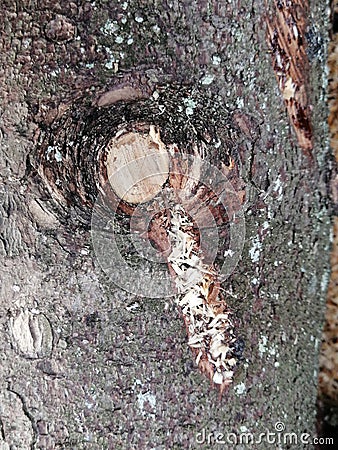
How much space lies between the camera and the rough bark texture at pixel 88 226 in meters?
0.59

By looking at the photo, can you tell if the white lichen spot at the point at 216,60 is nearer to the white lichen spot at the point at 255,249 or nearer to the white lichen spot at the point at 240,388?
the white lichen spot at the point at 255,249

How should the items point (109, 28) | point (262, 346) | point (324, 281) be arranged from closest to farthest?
point (109, 28) → point (262, 346) → point (324, 281)

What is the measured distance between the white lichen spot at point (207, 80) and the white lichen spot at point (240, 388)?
367 mm

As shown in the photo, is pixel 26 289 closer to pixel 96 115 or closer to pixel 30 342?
pixel 30 342

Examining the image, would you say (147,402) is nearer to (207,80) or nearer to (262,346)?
(262,346)

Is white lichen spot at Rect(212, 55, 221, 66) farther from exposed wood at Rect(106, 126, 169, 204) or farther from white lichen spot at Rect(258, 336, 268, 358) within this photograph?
white lichen spot at Rect(258, 336, 268, 358)

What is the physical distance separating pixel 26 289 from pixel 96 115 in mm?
215

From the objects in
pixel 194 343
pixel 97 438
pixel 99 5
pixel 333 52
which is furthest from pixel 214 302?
pixel 333 52

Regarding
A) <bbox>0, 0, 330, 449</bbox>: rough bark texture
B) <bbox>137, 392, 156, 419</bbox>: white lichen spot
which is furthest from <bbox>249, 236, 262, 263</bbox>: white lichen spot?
<bbox>137, 392, 156, 419</bbox>: white lichen spot

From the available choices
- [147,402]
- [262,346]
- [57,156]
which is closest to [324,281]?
[262,346]

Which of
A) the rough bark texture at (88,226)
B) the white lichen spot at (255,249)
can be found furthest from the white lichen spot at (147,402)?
the white lichen spot at (255,249)

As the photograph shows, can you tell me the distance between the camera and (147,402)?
64cm

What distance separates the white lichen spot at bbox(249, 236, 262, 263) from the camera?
0.68 metres

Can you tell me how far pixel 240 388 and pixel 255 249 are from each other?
0.57ft
